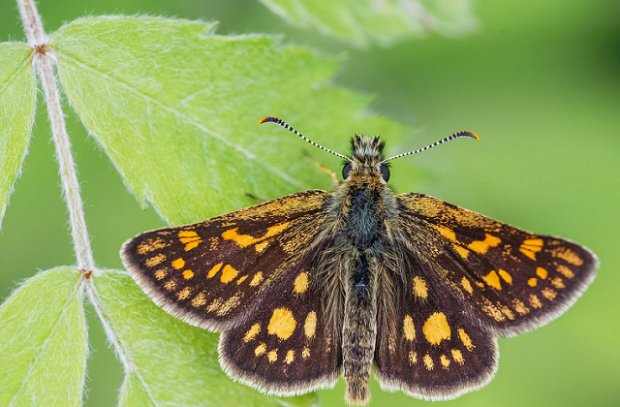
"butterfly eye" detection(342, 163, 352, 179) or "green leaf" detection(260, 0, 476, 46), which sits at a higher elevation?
"green leaf" detection(260, 0, 476, 46)

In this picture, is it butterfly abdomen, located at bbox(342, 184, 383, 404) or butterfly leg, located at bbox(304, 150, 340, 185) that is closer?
butterfly abdomen, located at bbox(342, 184, 383, 404)

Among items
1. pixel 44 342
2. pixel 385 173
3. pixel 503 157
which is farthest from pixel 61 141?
pixel 503 157

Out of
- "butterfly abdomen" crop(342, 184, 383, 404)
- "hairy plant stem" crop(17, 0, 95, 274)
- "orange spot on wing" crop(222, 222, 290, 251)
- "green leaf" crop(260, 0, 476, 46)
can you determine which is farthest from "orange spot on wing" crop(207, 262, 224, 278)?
"green leaf" crop(260, 0, 476, 46)

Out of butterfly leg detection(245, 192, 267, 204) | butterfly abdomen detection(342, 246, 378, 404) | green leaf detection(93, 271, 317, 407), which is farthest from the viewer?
butterfly leg detection(245, 192, 267, 204)

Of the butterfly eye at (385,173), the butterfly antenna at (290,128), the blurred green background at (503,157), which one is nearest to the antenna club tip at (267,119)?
the butterfly antenna at (290,128)

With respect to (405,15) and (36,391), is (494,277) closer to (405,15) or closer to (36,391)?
(405,15)

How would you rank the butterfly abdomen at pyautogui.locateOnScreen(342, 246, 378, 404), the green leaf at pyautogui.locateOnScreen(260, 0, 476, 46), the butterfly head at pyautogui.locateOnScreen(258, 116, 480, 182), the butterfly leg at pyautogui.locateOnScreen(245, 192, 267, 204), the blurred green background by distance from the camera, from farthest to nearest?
the blurred green background < the green leaf at pyautogui.locateOnScreen(260, 0, 476, 46) < the butterfly head at pyautogui.locateOnScreen(258, 116, 480, 182) < the butterfly leg at pyautogui.locateOnScreen(245, 192, 267, 204) < the butterfly abdomen at pyautogui.locateOnScreen(342, 246, 378, 404)

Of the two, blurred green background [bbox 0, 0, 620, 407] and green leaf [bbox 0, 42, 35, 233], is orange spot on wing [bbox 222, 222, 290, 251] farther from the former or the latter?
blurred green background [bbox 0, 0, 620, 407]
